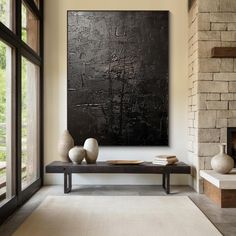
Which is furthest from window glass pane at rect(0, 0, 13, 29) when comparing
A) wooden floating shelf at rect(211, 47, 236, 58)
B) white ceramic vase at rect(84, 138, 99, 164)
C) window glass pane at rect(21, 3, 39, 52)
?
wooden floating shelf at rect(211, 47, 236, 58)

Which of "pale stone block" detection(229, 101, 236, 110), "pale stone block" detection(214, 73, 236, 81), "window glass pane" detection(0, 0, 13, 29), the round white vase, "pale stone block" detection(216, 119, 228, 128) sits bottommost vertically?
the round white vase

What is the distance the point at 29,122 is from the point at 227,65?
2864mm

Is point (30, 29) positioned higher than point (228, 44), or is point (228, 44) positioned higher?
point (30, 29)

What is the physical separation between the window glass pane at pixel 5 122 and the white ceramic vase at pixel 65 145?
1266mm

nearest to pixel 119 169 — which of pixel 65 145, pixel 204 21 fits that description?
pixel 65 145

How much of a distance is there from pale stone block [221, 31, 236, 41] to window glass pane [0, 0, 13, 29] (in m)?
2.86

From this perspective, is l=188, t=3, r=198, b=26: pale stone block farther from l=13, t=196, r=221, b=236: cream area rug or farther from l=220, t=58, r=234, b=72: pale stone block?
l=13, t=196, r=221, b=236: cream area rug

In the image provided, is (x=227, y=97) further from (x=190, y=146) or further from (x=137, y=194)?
(x=137, y=194)

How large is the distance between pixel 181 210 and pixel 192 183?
61.9 inches

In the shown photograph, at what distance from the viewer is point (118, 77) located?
19.4 ft

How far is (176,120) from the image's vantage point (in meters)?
6.00

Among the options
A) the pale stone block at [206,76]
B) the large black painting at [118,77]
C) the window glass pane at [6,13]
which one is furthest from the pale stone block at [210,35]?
the window glass pane at [6,13]

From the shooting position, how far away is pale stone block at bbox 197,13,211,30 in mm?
5301

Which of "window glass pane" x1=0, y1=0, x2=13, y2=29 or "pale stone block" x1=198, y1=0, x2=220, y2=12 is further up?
"pale stone block" x1=198, y1=0, x2=220, y2=12
